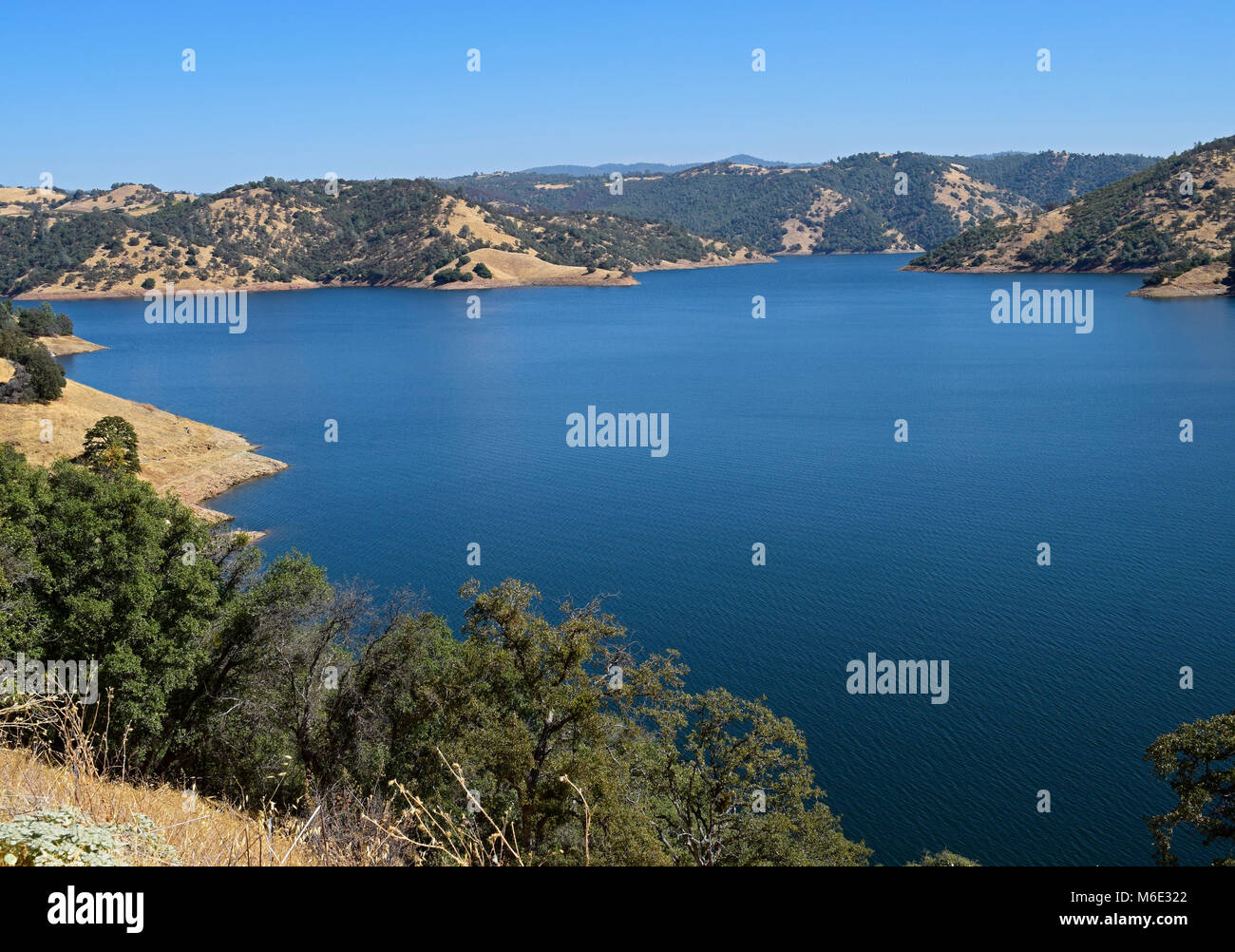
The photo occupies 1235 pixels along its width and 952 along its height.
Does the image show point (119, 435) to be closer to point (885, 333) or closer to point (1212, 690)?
point (1212, 690)

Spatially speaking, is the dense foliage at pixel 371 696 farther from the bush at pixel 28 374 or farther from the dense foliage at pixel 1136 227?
the dense foliage at pixel 1136 227

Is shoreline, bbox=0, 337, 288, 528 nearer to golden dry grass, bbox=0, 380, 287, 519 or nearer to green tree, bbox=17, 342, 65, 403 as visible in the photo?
golden dry grass, bbox=0, 380, 287, 519

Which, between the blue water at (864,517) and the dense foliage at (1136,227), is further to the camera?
the dense foliage at (1136,227)

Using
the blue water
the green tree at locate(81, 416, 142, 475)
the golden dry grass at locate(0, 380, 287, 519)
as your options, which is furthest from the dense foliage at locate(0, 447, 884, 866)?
the green tree at locate(81, 416, 142, 475)

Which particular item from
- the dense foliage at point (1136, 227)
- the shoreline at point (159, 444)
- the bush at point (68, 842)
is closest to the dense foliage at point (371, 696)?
the bush at point (68, 842)

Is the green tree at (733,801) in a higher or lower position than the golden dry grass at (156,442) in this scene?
lower
